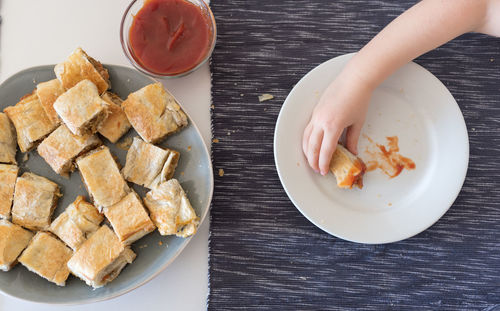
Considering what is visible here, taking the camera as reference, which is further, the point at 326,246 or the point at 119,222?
the point at 326,246

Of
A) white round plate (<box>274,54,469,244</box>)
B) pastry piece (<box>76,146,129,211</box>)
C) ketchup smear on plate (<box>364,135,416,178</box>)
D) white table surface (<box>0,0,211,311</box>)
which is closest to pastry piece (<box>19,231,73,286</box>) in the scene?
pastry piece (<box>76,146,129,211</box>)

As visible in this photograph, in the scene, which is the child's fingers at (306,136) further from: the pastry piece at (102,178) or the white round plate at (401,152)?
the pastry piece at (102,178)

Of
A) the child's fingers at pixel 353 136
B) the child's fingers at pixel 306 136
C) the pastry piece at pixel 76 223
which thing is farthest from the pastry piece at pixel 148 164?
the child's fingers at pixel 353 136

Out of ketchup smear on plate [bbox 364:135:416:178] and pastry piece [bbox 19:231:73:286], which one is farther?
ketchup smear on plate [bbox 364:135:416:178]

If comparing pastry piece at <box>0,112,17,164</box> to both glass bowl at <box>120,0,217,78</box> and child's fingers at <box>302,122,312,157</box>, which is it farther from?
child's fingers at <box>302,122,312,157</box>

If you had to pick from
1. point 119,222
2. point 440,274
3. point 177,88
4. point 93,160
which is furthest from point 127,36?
point 440,274

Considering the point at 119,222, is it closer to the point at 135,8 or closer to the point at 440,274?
the point at 135,8
